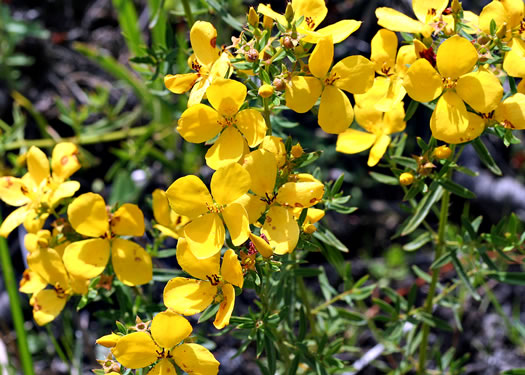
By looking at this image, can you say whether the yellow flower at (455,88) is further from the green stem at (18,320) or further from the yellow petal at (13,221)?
the green stem at (18,320)

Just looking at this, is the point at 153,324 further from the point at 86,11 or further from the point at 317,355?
the point at 86,11

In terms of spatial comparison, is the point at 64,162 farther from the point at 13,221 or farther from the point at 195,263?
the point at 195,263

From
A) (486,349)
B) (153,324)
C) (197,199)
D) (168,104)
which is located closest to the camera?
(153,324)

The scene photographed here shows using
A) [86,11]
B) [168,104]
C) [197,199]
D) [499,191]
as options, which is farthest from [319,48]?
[86,11]

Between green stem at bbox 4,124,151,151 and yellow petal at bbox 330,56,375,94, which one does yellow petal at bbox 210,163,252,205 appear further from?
green stem at bbox 4,124,151,151

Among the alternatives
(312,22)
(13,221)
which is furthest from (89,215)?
(312,22)

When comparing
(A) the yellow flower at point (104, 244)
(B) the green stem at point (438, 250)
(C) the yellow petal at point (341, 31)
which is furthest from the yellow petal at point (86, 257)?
(B) the green stem at point (438, 250)
